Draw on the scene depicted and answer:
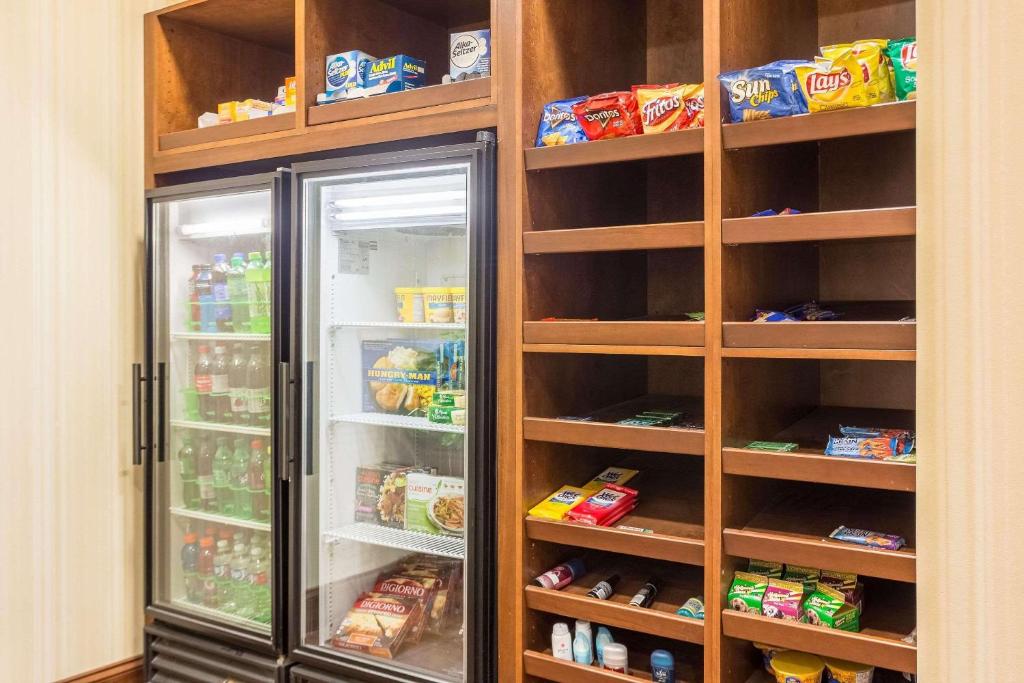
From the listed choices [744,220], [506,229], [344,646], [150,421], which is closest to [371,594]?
[344,646]

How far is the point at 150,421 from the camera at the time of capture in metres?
2.72

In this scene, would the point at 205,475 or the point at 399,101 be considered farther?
the point at 205,475

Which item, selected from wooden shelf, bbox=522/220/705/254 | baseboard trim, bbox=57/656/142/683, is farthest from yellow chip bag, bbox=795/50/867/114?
baseboard trim, bbox=57/656/142/683

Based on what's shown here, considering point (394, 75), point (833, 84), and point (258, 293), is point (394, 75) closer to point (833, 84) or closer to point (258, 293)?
point (258, 293)

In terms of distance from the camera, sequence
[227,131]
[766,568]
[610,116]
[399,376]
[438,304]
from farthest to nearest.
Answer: [227,131]
[399,376]
[438,304]
[610,116]
[766,568]

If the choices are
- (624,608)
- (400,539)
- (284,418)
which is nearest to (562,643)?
(624,608)

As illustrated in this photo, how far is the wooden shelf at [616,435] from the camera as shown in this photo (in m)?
1.71

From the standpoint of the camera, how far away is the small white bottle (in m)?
1.91

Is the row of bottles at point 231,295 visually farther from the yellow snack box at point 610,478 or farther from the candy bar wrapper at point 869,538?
the candy bar wrapper at point 869,538

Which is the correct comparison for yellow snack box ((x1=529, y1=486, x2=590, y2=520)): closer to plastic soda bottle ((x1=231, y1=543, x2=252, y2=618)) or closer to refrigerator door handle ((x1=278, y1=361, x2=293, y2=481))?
refrigerator door handle ((x1=278, y1=361, x2=293, y2=481))

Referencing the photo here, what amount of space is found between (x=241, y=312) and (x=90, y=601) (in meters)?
1.13

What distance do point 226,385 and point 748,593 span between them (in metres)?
1.95

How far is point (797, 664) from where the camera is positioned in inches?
65.1

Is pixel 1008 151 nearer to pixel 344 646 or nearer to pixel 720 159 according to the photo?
pixel 720 159
